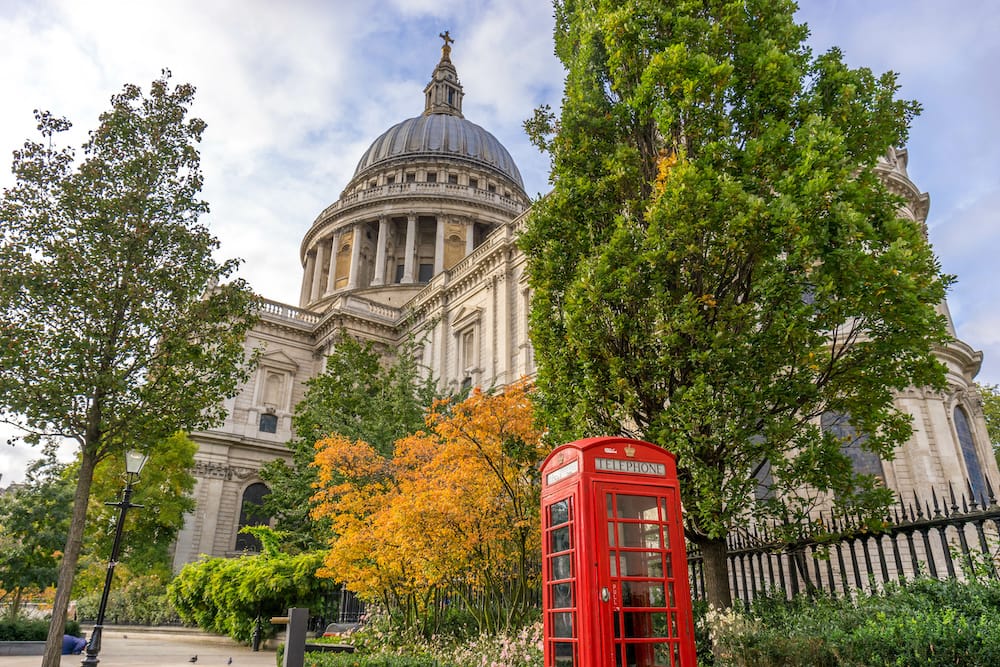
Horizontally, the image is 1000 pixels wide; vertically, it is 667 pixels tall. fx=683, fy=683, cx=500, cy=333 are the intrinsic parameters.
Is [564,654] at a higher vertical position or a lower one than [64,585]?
lower

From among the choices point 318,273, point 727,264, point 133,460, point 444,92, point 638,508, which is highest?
point 444,92

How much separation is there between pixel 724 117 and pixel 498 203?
162 feet

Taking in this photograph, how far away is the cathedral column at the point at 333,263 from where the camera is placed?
56094 millimetres

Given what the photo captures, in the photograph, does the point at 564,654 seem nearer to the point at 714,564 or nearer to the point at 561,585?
the point at 561,585

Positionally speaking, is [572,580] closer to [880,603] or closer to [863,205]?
[880,603]

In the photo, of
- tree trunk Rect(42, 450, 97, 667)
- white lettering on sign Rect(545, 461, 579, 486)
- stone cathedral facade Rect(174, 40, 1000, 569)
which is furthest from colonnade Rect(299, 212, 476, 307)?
white lettering on sign Rect(545, 461, 579, 486)

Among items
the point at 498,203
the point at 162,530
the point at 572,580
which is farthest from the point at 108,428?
the point at 498,203

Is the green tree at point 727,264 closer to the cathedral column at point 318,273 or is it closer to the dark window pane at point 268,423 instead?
the dark window pane at point 268,423

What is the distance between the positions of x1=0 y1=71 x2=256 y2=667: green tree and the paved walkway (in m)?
4.09

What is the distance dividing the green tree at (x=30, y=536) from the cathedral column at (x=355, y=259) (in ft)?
115

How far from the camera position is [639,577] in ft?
22.0

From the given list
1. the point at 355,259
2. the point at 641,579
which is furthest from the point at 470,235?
the point at 641,579

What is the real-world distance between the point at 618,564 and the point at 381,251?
1961 inches

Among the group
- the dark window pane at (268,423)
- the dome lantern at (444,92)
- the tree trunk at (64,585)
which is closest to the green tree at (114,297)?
the tree trunk at (64,585)
